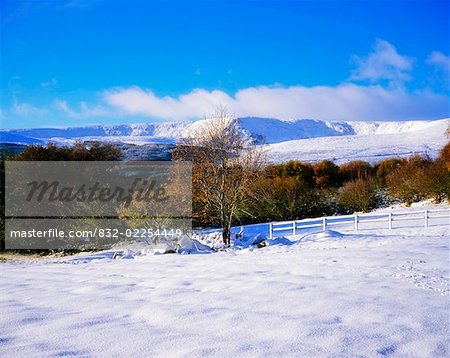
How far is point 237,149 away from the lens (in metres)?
18.4

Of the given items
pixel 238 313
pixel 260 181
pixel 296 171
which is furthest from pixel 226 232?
pixel 296 171

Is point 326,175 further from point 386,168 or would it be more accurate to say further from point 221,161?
point 221,161

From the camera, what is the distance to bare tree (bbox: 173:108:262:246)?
1803cm

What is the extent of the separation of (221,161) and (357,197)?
1945 centimetres

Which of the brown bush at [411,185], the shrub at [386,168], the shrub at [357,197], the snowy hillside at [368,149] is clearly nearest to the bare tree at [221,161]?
the shrub at [357,197]

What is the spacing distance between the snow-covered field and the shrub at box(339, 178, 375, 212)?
25660 millimetres

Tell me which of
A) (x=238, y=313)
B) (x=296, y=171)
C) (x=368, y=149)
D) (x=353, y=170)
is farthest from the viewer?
(x=368, y=149)

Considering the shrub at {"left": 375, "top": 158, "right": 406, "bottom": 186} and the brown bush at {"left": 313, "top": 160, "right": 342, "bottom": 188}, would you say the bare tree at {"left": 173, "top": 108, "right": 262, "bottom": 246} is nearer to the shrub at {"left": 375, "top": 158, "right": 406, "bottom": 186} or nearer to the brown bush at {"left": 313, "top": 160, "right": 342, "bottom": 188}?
the brown bush at {"left": 313, "top": 160, "right": 342, "bottom": 188}

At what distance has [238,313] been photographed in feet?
16.3

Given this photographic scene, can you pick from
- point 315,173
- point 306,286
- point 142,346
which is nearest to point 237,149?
point 306,286

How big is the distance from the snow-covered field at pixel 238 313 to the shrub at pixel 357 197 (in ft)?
84.2

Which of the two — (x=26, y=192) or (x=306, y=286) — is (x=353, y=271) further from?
(x=26, y=192)

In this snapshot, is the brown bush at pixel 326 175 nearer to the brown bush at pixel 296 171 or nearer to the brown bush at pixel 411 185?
the brown bush at pixel 296 171

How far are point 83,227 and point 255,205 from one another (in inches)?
525
